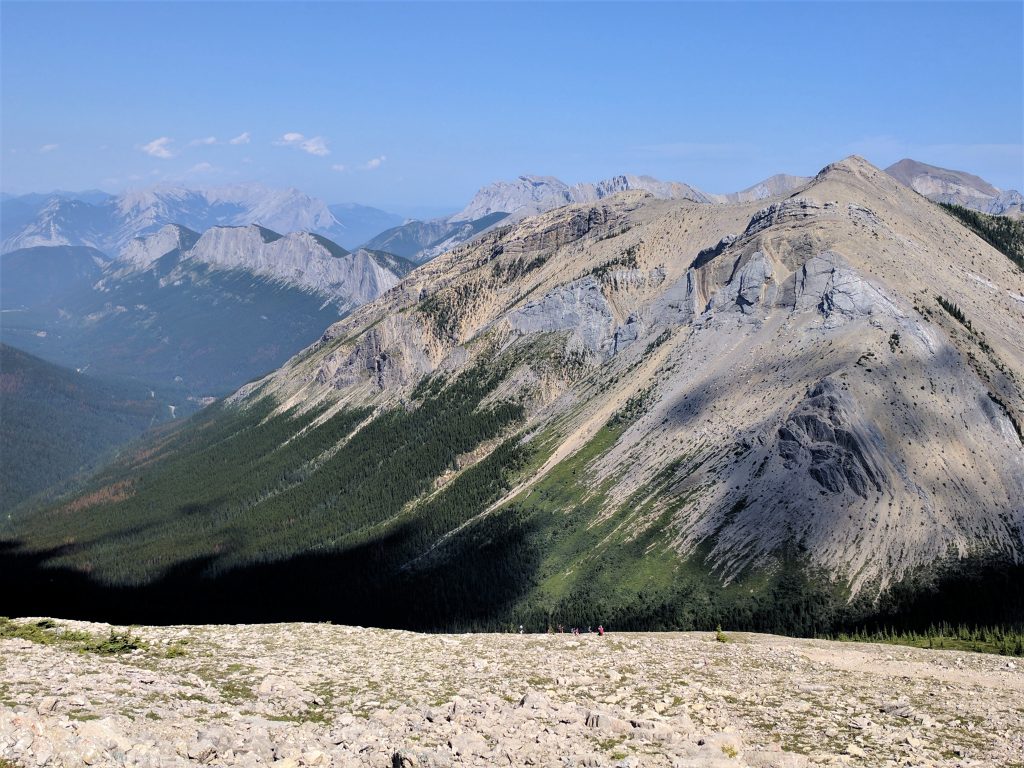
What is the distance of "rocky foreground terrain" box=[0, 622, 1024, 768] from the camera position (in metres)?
30.8

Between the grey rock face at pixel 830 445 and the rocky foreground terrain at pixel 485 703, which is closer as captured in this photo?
the rocky foreground terrain at pixel 485 703

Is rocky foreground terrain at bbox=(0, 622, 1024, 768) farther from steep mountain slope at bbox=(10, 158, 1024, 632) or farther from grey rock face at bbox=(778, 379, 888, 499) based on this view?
grey rock face at bbox=(778, 379, 888, 499)

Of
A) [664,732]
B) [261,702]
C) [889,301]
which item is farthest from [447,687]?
[889,301]

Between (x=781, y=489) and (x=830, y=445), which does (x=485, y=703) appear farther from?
(x=830, y=445)

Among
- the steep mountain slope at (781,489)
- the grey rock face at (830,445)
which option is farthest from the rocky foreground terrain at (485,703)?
the grey rock face at (830,445)

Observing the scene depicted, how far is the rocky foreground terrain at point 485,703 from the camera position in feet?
101

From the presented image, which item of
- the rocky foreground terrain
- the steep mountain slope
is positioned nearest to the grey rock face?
the steep mountain slope

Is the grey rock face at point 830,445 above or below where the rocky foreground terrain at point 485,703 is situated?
above

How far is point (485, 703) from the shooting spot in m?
38.4

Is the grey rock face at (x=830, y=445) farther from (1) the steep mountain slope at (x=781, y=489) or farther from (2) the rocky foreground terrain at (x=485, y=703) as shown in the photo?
(2) the rocky foreground terrain at (x=485, y=703)

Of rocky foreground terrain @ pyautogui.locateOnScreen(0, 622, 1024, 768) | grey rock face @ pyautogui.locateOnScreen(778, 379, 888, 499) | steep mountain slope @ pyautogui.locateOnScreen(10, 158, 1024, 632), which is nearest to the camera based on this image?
rocky foreground terrain @ pyautogui.locateOnScreen(0, 622, 1024, 768)

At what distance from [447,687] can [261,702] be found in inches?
420

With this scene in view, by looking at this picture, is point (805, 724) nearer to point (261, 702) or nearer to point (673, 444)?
point (261, 702)

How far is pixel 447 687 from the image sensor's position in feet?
143
